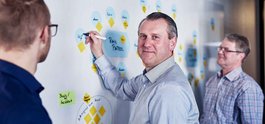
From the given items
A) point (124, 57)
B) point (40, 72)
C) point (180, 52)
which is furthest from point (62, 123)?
point (180, 52)

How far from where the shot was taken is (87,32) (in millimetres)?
1346

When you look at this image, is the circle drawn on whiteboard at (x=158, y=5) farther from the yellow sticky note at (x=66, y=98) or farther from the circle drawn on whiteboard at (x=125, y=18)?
the yellow sticky note at (x=66, y=98)

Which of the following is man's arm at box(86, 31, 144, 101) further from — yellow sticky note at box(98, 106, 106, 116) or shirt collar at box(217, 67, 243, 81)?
shirt collar at box(217, 67, 243, 81)

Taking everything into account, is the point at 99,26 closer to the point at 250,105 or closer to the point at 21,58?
the point at 21,58

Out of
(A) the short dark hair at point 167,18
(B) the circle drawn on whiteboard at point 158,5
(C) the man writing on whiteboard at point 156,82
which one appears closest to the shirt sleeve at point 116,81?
(C) the man writing on whiteboard at point 156,82

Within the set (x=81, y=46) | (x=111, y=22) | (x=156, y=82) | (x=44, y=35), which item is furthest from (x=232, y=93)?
(x=44, y=35)

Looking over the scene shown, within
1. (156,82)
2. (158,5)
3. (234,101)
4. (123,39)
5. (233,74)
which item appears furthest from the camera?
(233,74)

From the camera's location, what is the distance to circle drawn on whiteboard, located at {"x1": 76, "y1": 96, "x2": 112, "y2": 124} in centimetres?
133

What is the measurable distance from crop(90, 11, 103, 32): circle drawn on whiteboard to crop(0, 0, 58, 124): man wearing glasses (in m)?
0.59

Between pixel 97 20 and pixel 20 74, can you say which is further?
pixel 97 20

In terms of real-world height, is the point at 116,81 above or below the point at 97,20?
below

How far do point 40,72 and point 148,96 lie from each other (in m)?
0.42

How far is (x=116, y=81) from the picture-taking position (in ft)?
4.92

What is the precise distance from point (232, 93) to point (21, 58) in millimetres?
1494
